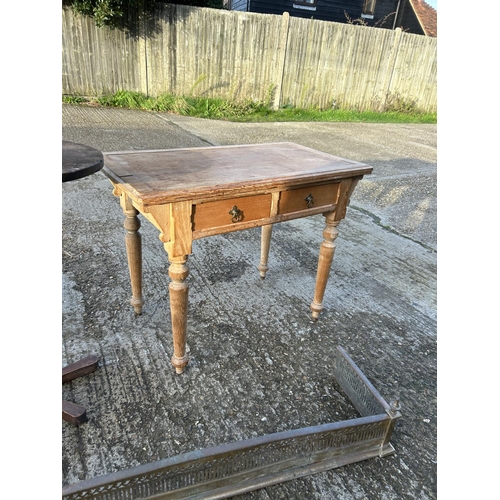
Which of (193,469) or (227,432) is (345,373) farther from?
(193,469)

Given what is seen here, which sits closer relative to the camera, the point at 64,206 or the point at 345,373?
the point at 345,373

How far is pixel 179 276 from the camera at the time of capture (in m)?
1.69

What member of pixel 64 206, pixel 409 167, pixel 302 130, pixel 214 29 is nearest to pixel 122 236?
pixel 64 206

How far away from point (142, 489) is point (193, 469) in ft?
0.56

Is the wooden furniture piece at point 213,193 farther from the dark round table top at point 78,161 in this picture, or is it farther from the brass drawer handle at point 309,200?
the dark round table top at point 78,161

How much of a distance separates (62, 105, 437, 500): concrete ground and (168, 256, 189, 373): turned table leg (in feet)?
0.34

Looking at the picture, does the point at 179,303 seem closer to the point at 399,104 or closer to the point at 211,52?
the point at 211,52

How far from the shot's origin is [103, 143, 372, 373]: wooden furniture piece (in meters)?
1.54

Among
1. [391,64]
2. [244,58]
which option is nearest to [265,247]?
[244,58]

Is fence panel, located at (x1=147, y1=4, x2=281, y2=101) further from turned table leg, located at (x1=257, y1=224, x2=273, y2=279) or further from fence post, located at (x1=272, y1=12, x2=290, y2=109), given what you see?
turned table leg, located at (x1=257, y1=224, x2=273, y2=279)

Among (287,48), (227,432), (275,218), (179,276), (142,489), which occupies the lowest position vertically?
(227,432)

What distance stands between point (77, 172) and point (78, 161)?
125 millimetres

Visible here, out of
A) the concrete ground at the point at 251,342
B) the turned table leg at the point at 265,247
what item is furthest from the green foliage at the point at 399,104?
the turned table leg at the point at 265,247

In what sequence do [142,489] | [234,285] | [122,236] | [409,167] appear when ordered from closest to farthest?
[142,489]
[234,285]
[122,236]
[409,167]
